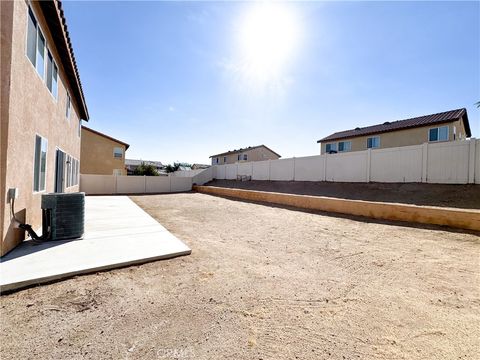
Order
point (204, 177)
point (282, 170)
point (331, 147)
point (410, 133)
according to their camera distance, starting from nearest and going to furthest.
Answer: point (410, 133) → point (282, 170) → point (331, 147) → point (204, 177)

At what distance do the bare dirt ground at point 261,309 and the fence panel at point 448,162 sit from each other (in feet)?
26.2

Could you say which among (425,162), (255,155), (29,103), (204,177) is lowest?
(204,177)

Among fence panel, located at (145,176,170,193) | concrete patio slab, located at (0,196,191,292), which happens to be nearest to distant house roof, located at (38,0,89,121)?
concrete patio slab, located at (0,196,191,292)

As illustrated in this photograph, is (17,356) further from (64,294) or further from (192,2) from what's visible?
(192,2)

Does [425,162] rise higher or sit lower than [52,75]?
lower

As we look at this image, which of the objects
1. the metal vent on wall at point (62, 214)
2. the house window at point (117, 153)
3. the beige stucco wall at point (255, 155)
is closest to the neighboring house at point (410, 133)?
the beige stucco wall at point (255, 155)

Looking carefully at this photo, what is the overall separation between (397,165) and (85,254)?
14.8 m

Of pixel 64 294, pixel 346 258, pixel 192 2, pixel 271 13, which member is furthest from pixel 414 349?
pixel 192 2

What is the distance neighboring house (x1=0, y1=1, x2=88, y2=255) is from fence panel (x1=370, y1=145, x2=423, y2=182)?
606 inches

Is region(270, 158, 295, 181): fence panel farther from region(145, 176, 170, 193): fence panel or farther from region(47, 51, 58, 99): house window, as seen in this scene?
region(47, 51, 58, 99): house window

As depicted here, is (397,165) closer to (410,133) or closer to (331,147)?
(410,133)

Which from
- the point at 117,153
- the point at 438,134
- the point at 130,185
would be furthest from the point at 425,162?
the point at 117,153

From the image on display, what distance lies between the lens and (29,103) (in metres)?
4.73

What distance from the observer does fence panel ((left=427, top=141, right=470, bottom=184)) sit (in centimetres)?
1052
